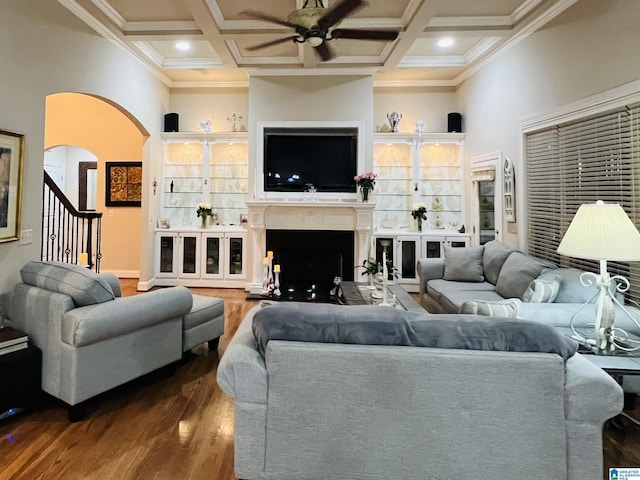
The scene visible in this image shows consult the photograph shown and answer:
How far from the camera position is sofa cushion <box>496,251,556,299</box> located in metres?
3.41

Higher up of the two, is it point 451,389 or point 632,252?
point 632,252

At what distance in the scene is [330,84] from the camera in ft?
18.8

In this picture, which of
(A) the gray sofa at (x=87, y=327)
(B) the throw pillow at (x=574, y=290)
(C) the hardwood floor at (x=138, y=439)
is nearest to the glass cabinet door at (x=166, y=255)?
(A) the gray sofa at (x=87, y=327)

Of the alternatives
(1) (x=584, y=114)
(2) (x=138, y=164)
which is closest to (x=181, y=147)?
(2) (x=138, y=164)

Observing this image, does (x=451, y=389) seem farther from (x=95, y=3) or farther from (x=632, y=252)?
(x=95, y=3)

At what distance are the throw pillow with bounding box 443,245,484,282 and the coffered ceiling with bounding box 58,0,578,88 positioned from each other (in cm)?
263

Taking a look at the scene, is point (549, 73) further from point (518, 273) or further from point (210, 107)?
point (210, 107)

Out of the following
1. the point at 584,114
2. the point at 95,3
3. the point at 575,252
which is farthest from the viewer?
the point at 95,3

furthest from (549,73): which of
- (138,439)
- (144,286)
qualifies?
(144,286)

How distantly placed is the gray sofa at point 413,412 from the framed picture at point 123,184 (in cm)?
605

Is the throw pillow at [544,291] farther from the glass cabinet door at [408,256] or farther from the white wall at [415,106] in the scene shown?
the white wall at [415,106]

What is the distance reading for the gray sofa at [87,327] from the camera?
232cm

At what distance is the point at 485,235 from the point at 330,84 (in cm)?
337

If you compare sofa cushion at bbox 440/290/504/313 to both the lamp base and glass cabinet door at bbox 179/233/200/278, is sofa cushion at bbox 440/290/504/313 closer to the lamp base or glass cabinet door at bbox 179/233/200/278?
the lamp base
